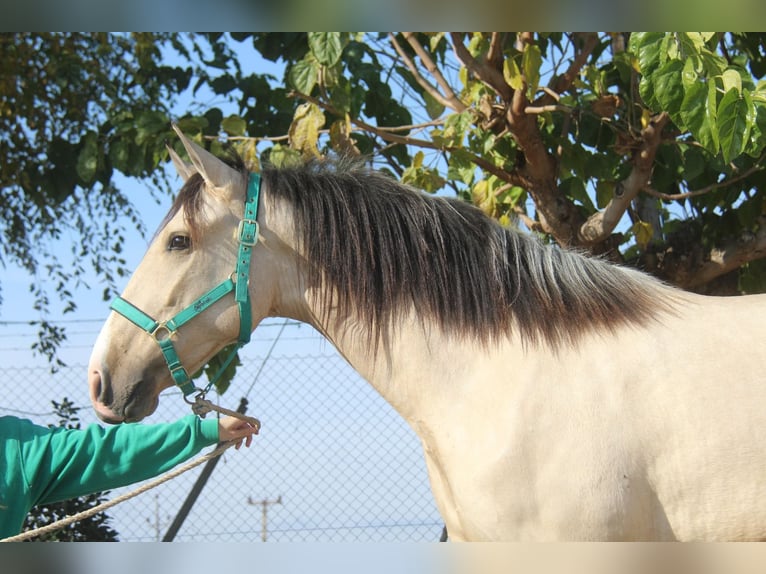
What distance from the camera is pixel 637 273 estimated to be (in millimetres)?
2355

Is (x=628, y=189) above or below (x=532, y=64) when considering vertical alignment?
below

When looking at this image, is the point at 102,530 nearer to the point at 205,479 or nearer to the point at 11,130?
the point at 205,479

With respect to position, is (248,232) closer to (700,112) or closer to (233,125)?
(700,112)

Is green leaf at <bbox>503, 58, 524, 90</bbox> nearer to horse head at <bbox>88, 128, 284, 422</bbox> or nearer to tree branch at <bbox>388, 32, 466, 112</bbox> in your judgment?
tree branch at <bbox>388, 32, 466, 112</bbox>

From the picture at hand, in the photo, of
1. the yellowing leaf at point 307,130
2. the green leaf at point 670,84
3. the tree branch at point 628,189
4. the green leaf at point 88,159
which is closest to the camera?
the green leaf at point 670,84

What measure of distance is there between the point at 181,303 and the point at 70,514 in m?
3.37

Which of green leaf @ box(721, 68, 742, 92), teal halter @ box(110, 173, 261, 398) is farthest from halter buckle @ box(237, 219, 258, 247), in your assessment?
green leaf @ box(721, 68, 742, 92)

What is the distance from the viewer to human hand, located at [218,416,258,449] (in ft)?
7.75

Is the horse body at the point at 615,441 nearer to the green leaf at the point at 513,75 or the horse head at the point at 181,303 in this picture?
the horse head at the point at 181,303

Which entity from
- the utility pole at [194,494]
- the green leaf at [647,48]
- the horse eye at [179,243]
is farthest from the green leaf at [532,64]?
the utility pole at [194,494]

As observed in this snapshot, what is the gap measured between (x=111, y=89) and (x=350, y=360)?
12.4 feet

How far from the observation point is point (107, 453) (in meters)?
2.28

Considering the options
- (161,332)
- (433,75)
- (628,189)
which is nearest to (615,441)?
(161,332)

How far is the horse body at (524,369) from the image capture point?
197 centimetres
